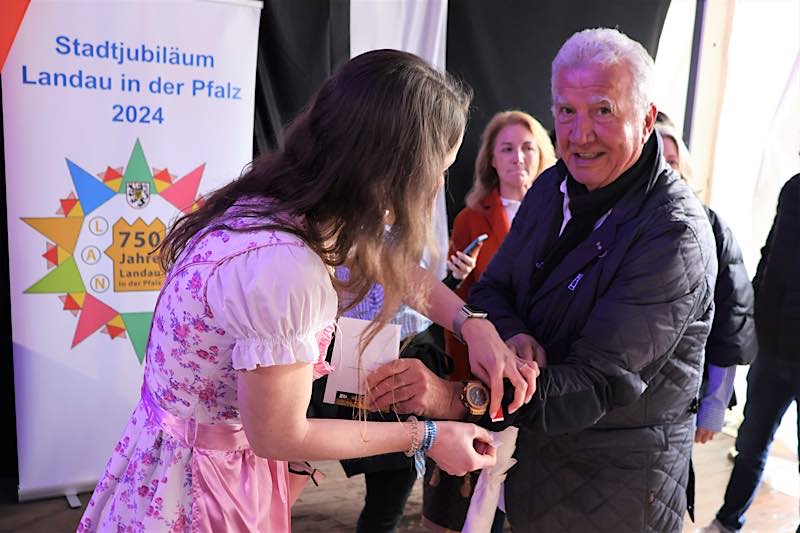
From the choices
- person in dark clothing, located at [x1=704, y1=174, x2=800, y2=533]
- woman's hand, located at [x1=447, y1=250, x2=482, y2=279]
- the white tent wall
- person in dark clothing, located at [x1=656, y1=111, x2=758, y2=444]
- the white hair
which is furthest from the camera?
the white tent wall

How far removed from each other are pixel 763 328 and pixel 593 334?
75.4 inches

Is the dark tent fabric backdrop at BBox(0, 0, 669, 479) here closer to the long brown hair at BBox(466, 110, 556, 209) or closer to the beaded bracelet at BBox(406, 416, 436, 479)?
the long brown hair at BBox(466, 110, 556, 209)


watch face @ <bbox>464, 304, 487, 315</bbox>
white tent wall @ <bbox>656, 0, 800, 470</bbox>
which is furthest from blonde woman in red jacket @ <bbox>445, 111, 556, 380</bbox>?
watch face @ <bbox>464, 304, 487, 315</bbox>

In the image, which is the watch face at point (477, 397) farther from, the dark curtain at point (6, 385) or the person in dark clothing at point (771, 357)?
the dark curtain at point (6, 385)

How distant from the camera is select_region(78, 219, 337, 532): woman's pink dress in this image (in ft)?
3.11

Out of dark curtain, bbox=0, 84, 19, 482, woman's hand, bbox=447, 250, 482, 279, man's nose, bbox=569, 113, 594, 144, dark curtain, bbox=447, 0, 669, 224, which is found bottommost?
dark curtain, bbox=0, 84, 19, 482

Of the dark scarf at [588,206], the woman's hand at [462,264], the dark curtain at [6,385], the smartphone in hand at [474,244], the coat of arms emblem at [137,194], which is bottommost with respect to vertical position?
the dark curtain at [6,385]

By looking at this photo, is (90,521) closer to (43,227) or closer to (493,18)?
(43,227)

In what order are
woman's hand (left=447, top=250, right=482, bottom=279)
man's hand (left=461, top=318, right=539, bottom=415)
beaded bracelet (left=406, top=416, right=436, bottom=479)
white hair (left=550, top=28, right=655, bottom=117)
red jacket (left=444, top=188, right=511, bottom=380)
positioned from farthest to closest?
red jacket (left=444, top=188, right=511, bottom=380), woman's hand (left=447, top=250, right=482, bottom=279), white hair (left=550, top=28, right=655, bottom=117), man's hand (left=461, top=318, right=539, bottom=415), beaded bracelet (left=406, top=416, right=436, bottom=479)

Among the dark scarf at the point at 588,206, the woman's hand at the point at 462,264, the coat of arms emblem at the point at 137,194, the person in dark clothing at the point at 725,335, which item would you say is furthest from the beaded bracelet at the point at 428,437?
the coat of arms emblem at the point at 137,194

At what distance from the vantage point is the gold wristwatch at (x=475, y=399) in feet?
4.33

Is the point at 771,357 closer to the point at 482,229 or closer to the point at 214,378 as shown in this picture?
the point at 482,229

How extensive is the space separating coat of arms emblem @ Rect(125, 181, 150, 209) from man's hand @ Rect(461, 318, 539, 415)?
201 centimetres

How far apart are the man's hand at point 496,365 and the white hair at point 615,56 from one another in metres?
0.54
